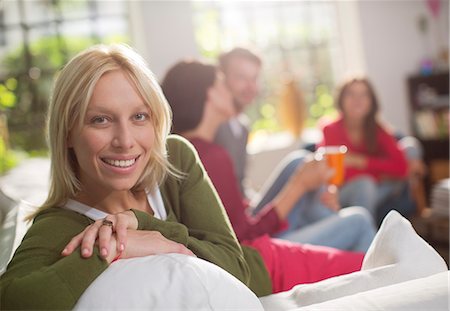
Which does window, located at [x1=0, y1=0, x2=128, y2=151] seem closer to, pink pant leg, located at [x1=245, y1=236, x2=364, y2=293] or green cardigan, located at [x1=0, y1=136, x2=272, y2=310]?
pink pant leg, located at [x1=245, y1=236, x2=364, y2=293]

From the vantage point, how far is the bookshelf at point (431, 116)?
5.30 meters

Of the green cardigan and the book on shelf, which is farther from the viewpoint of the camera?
the book on shelf

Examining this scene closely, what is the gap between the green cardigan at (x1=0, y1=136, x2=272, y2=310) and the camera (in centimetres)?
82

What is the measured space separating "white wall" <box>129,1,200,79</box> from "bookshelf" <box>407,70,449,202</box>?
2.16m

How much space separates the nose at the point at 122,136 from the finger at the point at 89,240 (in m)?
0.16

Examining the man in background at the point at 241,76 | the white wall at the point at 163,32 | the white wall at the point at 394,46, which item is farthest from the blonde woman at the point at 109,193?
the white wall at the point at 394,46

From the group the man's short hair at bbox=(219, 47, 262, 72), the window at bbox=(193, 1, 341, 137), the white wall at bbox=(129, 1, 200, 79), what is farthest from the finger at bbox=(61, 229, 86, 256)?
the window at bbox=(193, 1, 341, 137)

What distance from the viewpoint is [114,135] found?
1042 millimetres

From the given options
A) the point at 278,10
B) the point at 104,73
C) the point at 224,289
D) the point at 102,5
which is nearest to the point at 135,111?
the point at 104,73

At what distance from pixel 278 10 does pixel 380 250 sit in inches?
198

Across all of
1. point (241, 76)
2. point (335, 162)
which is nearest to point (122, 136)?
point (335, 162)

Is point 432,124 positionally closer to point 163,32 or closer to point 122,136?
point 163,32

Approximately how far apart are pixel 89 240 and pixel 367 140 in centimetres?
319

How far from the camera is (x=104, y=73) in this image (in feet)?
3.39
